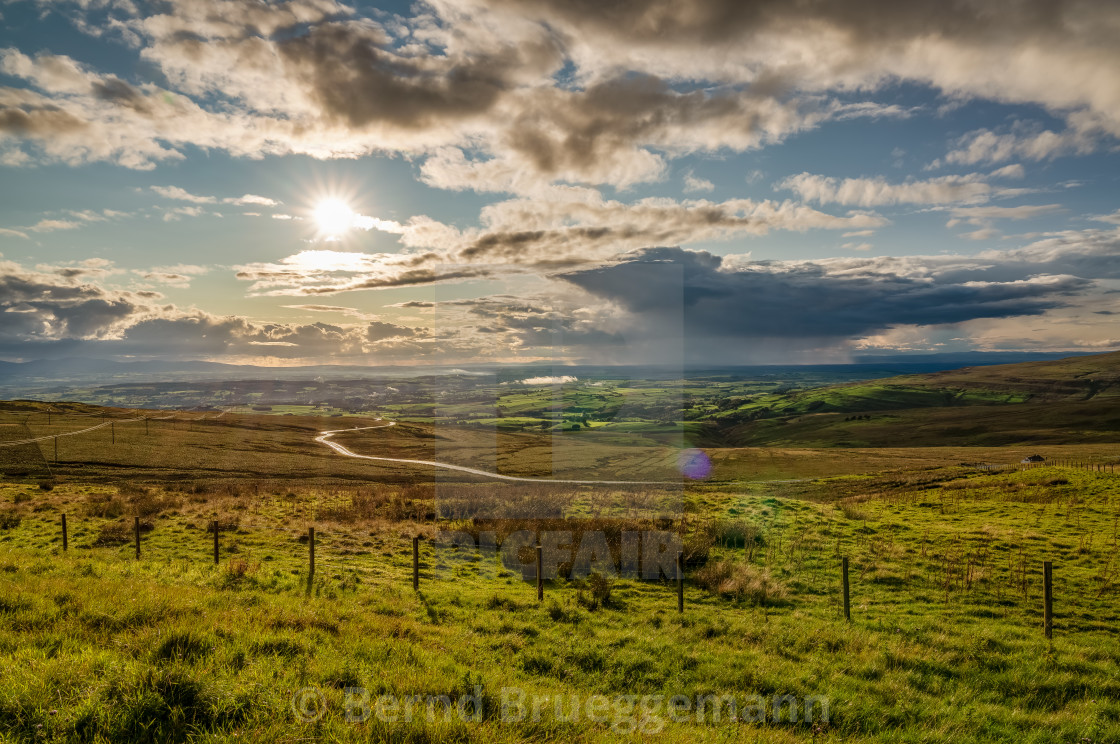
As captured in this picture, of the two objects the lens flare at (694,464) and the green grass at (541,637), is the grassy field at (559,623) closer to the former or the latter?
the green grass at (541,637)

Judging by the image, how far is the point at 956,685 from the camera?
33.9ft

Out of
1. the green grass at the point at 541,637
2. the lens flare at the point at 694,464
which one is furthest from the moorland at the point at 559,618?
the lens flare at the point at 694,464

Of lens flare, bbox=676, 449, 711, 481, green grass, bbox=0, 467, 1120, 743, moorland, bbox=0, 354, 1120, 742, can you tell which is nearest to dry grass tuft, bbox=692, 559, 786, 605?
moorland, bbox=0, 354, 1120, 742

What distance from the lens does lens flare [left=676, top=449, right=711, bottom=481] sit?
79.6m

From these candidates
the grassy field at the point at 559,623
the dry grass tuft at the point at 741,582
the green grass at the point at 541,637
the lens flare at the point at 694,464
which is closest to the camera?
the green grass at the point at 541,637

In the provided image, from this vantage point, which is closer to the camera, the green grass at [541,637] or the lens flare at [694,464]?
the green grass at [541,637]

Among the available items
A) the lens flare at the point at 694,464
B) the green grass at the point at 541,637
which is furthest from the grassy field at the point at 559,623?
the lens flare at the point at 694,464

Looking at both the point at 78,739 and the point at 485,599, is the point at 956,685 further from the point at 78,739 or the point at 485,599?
the point at 78,739

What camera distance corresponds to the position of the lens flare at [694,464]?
79.6 metres

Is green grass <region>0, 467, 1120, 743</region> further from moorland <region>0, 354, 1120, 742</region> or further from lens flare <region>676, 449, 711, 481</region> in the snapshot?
lens flare <region>676, 449, 711, 481</region>

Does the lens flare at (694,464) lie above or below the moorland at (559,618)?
below

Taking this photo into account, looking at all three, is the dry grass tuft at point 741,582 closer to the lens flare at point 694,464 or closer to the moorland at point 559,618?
the moorland at point 559,618

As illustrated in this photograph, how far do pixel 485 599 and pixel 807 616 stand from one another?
9679 millimetres

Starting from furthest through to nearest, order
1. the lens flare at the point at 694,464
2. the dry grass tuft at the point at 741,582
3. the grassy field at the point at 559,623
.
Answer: the lens flare at the point at 694,464 → the dry grass tuft at the point at 741,582 → the grassy field at the point at 559,623
